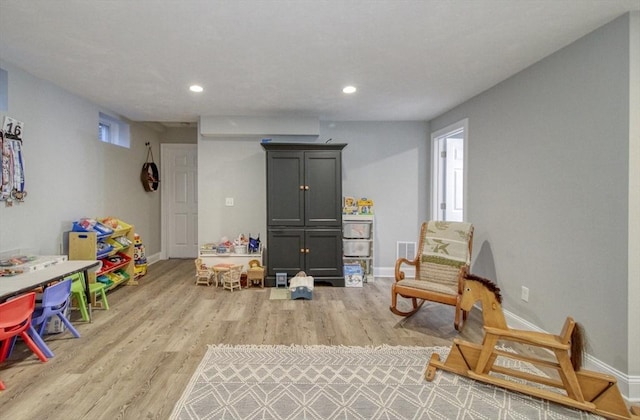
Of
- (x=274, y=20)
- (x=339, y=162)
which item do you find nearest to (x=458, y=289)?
(x=339, y=162)

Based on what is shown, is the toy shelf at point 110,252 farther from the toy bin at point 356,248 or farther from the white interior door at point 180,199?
the toy bin at point 356,248

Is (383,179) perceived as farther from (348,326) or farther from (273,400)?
(273,400)

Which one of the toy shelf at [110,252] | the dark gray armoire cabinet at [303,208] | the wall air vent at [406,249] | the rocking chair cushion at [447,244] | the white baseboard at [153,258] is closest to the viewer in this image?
the rocking chair cushion at [447,244]

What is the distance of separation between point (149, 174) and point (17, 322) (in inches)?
144

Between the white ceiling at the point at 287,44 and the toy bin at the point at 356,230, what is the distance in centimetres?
175

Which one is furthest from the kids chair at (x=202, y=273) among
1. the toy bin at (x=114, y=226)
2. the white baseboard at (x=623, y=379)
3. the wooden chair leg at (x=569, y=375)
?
the white baseboard at (x=623, y=379)

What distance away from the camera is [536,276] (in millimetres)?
2699

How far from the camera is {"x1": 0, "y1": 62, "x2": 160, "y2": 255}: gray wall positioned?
2.97 meters

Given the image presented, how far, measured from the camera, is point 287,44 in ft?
7.86

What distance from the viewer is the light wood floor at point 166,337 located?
1896 mm

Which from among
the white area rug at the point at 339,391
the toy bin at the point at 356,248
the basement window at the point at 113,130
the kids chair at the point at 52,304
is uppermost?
the basement window at the point at 113,130

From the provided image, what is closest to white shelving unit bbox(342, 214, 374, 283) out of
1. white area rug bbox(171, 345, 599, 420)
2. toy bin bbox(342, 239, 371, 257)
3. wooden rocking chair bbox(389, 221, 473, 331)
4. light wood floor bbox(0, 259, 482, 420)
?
toy bin bbox(342, 239, 371, 257)

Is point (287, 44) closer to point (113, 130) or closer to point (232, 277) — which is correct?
point (232, 277)

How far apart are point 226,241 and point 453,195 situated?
10.9 ft
